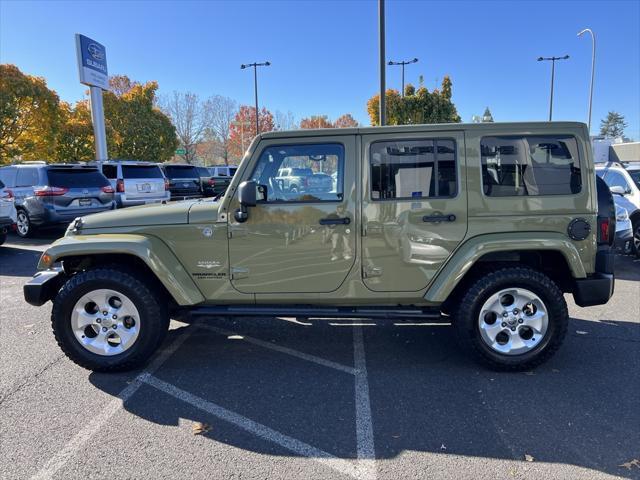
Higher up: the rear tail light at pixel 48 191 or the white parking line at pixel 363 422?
the rear tail light at pixel 48 191

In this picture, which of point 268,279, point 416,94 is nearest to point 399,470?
point 268,279

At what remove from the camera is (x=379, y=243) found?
3580mm

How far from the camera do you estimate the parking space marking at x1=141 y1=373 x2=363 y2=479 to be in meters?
2.59

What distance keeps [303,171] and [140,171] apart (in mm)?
10757

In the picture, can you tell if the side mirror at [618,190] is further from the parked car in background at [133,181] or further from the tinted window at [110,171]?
the tinted window at [110,171]

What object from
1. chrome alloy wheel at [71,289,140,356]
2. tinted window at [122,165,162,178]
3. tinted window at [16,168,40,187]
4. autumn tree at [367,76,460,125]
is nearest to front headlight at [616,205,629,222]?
chrome alloy wheel at [71,289,140,356]

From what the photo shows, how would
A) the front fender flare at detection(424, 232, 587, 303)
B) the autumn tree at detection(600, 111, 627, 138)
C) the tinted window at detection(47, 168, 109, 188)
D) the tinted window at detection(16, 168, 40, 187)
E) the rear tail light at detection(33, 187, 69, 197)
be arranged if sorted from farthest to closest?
the autumn tree at detection(600, 111, 627, 138)
the tinted window at detection(16, 168, 40, 187)
the tinted window at detection(47, 168, 109, 188)
the rear tail light at detection(33, 187, 69, 197)
the front fender flare at detection(424, 232, 587, 303)

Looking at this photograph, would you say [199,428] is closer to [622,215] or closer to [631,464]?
[631,464]

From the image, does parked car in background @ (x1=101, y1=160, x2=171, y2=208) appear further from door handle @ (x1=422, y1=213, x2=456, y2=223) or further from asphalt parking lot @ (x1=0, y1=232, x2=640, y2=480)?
door handle @ (x1=422, y1=213, x2=456, y2=223)

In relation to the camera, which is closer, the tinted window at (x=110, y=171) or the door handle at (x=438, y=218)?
the door handle at (x=438, y=218)

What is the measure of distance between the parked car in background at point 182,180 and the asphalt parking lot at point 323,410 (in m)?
12.5

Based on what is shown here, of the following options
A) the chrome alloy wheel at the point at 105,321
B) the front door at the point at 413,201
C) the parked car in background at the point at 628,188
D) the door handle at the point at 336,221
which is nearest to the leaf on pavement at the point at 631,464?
the front door at the point at 413,201

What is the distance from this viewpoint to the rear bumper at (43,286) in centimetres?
370

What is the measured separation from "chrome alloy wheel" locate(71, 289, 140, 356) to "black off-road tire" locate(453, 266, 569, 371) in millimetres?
2708
